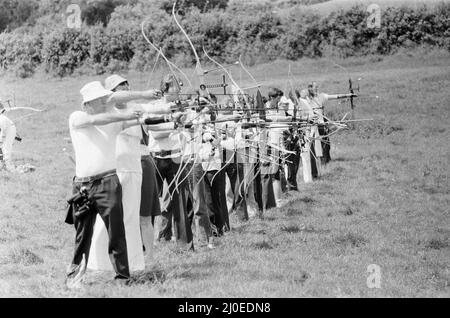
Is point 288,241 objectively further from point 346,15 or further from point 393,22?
point 346,15

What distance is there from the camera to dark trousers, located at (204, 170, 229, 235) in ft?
35.0

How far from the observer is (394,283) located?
7832 millimetres

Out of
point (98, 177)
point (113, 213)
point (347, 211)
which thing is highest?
point (98, 177)

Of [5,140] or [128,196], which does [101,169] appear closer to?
[128,196]

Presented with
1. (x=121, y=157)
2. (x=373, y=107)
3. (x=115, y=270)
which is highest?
(x=121, y=157)

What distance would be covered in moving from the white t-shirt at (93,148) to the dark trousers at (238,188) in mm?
4538

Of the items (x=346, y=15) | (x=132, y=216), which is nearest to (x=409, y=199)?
(x=132, y=216)

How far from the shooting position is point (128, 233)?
7.87m

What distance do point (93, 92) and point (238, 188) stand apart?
519 cm

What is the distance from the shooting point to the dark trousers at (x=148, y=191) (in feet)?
28.3

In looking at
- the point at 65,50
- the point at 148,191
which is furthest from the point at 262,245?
Result: the point at 65,50

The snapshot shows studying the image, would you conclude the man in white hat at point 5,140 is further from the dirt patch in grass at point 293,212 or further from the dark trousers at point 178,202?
the dark trousers at point 178,202

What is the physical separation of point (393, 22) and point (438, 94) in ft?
25.5

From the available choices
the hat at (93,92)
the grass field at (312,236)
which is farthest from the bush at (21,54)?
the hat at (93,92)
